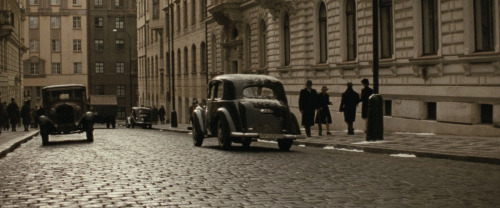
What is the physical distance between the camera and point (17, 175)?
13.5 meters

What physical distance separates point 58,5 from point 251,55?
65.4 meters

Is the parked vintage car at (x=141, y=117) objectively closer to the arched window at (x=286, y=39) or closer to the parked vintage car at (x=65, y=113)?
the arched window at (x=286, y=39)

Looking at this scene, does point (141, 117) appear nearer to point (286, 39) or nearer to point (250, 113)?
point (286, 39)

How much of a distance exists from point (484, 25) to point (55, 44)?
279 ft

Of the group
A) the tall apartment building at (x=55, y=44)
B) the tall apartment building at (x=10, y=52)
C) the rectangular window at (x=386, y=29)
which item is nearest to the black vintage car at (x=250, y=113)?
the rectangular window at (x=386, y=29)

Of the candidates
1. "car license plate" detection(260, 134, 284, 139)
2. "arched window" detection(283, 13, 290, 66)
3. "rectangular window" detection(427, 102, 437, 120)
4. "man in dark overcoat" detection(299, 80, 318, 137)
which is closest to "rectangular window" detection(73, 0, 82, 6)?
"arched window" detection(283, 13, 290, 66)

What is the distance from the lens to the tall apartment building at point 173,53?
5194cm

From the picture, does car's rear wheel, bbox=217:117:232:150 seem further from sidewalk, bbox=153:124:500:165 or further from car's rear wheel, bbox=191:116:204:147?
sidewalk, bbox=153:124:500:165

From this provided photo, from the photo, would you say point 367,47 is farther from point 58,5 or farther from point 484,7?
point 58,5

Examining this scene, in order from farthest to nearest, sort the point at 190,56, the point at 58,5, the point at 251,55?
the point at 58,5
the point at 190,56
the point at 251,55

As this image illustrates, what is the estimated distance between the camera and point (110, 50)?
103 m

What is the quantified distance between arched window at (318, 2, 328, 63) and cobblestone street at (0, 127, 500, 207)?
13.8 meters

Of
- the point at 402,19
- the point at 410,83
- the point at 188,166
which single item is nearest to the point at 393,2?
the point at 402,19

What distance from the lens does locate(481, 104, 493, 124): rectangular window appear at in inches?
779
